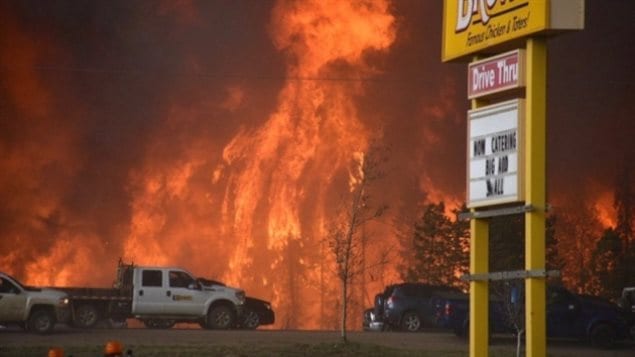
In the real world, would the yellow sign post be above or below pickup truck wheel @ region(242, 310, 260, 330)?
above

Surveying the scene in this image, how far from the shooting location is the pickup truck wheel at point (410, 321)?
43906mm

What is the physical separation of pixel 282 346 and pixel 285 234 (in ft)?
158

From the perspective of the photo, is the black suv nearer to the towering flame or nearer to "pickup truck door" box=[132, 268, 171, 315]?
"pickup truck door" box=[132, 268, 171, 315]

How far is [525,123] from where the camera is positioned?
19.3m

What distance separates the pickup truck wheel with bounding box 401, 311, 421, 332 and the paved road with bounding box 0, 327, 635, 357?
2.15m

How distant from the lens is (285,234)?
81.4m

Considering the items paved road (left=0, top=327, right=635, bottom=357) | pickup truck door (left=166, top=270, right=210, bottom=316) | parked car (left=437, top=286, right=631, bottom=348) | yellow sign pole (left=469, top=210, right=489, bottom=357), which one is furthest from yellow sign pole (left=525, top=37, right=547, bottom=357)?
pickup truck door (left=166, top=270, right=210, bottom=316)

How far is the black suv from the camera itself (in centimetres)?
4375

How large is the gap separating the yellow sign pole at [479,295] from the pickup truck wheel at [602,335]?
19868 mm

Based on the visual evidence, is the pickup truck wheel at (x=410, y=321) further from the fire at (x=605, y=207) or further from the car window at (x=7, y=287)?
the fire at (x=605, y=207)

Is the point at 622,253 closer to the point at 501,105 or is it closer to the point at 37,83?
the point at 37,83

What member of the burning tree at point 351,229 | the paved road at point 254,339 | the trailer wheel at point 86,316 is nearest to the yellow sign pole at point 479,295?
the paved road at point 254,339

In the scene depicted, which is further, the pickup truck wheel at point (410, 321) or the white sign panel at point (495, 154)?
the pickup truck wheel at point (410, 321)

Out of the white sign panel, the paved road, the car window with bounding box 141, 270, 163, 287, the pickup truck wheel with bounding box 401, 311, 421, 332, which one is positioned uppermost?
Answer: the white sign panel
